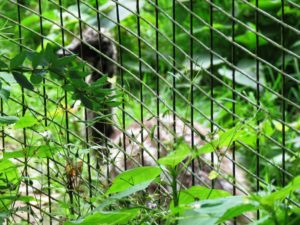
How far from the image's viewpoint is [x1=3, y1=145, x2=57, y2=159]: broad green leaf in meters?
2.27

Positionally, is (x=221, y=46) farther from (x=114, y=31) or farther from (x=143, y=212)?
(x=143, y=212)

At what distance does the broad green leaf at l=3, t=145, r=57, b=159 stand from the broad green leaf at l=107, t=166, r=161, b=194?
275 millimetres

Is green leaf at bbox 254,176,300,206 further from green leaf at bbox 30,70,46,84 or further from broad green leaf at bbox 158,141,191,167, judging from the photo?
green leaf at bbox 30,70,46,84

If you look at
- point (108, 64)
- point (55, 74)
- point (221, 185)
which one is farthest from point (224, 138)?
point (108, 64)

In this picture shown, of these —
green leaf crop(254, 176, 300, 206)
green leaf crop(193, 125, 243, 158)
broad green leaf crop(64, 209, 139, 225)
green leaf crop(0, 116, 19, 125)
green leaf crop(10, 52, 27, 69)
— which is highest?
green leaf crop(10, 52, 27, 69)

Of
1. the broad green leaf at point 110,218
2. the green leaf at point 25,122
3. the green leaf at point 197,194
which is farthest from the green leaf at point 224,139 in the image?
the green leaf at point 25,122

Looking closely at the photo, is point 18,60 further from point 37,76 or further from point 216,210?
point 216,210

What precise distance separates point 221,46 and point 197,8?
1.26ft

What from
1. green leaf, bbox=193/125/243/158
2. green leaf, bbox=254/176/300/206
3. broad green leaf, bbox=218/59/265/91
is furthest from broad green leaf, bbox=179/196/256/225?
broad green leaf, bbox=218/59/265/91

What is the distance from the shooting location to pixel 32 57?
2004mm

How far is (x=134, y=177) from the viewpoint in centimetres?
206

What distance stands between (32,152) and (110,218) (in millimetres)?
549

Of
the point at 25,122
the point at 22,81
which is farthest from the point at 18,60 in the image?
the point at 25,122

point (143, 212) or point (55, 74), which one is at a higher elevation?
point (55, 74)
